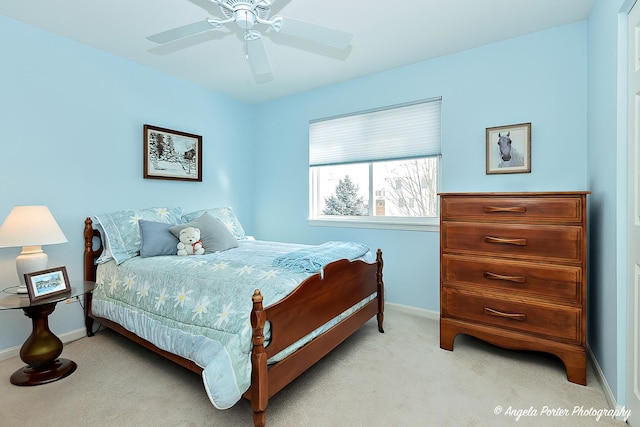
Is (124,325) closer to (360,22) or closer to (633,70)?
(360,22)

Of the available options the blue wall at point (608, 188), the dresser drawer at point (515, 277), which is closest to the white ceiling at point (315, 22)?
the blue wall at point (608, 188)

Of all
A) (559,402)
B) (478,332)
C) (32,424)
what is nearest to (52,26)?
(32,424)

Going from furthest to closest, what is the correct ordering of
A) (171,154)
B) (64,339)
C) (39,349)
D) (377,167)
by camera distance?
(377,167) < (171,154) < (64,339) < (39,349)

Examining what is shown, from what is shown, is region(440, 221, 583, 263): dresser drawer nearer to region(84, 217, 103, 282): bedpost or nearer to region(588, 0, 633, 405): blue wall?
region(588, 0, 633, 405): blue wall

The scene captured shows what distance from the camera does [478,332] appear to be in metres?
2.22

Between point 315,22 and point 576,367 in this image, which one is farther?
point 315,22

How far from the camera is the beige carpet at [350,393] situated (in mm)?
1614

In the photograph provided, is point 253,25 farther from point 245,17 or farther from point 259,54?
point 259,54

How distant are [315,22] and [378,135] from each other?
1285mm

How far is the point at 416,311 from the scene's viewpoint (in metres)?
3.07

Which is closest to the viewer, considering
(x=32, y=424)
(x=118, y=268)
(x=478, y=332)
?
(x=32, y=424)

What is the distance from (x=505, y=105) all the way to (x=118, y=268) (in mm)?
3362

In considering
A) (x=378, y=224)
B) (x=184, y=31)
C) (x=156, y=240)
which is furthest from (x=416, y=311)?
(x=184, y=31)

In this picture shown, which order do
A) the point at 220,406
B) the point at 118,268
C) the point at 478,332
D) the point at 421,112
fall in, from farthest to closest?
the point at 421,112
the point at 118,268
the point at 478,332
the point at 220,406
